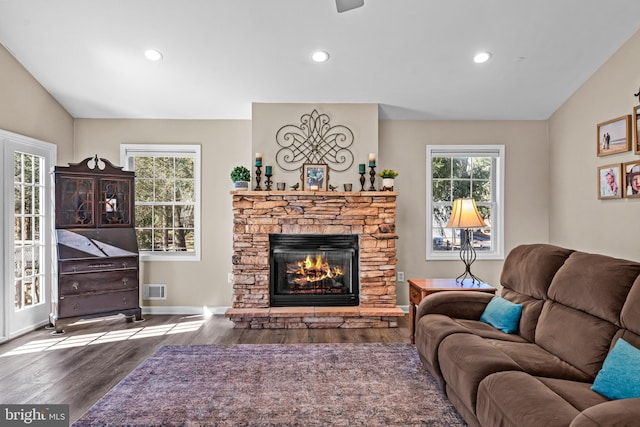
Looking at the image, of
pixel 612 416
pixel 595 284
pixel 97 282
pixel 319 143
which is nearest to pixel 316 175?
pixel 319 143

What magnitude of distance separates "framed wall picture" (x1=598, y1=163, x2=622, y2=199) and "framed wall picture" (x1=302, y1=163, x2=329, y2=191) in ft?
9.23

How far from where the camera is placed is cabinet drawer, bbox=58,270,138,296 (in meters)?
4.02

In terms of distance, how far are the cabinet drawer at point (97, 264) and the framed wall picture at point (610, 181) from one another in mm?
5018

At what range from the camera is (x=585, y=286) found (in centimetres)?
222

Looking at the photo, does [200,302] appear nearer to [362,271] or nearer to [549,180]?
[362,271]

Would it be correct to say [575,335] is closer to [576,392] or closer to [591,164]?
[576,392]

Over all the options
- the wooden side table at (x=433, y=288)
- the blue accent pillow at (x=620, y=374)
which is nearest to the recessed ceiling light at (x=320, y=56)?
the wooden side table at (x=433, y=288)

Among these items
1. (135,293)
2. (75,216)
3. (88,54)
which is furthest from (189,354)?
(88,54)

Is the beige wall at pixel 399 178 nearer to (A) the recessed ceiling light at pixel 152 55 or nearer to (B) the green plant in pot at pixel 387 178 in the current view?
(B) the green plant in pot at pixel 387 178

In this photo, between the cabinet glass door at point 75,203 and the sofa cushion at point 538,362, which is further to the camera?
the cabinet glass door at point 75,203

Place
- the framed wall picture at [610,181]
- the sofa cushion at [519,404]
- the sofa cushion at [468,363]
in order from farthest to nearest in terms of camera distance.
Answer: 1. the framed wall picture at [610,181]
2. the sofa cushion at [468,363]
3. the sofa cushion at [519,404]

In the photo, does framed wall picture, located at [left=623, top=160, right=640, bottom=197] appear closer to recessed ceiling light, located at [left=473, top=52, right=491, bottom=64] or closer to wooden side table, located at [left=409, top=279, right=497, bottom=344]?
wooden side table, located at [left=409, top=279, right=497, bottom=344]

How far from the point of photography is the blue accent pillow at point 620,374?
1.64m

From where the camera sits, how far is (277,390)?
2.70m
